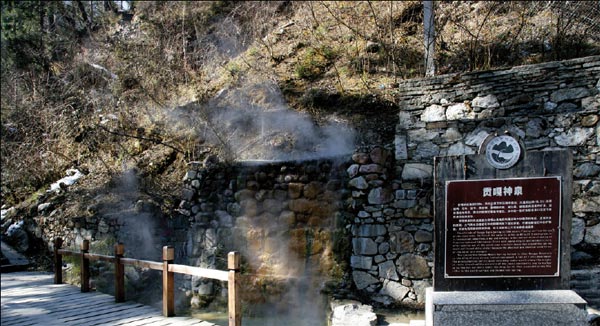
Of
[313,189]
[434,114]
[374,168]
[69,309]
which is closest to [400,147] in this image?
[374,168]

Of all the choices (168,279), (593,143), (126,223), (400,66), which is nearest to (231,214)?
(168,279)

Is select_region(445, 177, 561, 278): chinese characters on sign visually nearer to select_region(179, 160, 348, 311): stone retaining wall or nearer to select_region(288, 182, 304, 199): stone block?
select_region(179, 160, 348, 311): stone retaining wall

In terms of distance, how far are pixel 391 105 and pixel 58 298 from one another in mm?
6458

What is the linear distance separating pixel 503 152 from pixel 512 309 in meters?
1.42

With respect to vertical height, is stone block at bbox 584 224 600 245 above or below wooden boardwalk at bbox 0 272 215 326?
above

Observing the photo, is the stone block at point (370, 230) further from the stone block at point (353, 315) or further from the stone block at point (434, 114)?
the stone block at point (434, 114)

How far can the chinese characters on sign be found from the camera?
13.0 feet

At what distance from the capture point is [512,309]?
148 inches

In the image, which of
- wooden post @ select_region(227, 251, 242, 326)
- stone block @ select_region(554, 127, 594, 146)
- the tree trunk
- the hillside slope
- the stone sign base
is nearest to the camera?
the stone sign base

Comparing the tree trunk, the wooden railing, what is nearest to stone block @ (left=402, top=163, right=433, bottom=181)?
the tree trunk

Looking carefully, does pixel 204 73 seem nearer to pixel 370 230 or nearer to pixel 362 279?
pixel 370 230

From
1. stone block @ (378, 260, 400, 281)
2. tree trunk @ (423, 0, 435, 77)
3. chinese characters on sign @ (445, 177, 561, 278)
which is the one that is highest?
tree trunk @ (423, 0, 435, 77)

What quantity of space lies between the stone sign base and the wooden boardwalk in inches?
109

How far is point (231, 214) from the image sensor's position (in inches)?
292
